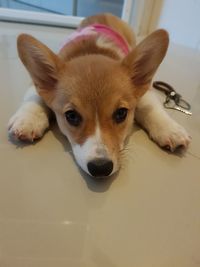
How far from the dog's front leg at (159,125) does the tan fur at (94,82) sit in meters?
0.14

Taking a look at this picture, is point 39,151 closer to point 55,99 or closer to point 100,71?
point 55,99

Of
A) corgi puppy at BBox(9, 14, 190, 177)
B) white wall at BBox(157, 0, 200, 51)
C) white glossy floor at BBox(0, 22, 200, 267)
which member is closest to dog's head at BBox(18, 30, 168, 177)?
corgi puppy at BBox(9, 14, 190, 177)

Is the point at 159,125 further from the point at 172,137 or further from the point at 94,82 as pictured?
the point at 94,82

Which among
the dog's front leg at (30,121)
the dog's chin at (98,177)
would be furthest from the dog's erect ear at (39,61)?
the dog's chin at (98,177)

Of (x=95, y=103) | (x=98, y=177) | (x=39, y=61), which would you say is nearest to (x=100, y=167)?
(x=98, y=177)

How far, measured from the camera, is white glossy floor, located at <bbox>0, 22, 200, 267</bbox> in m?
0.91

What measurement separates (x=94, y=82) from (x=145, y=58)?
27 centimetres

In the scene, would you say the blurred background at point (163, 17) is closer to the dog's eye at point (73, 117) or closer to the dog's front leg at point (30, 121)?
the dog's front leg at point (30, 121)

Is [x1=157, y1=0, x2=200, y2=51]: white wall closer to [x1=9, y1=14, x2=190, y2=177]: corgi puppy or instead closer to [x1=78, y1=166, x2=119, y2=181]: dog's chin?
[x1=9, y1=14, x2=190, y2=177]: corgi puppy

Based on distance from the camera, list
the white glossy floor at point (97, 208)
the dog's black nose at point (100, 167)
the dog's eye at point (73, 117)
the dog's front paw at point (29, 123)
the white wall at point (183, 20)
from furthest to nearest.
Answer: the white wall at point (183, 20) < the dog's front paw at point (29, 123) < the dog's eye at point (73, 117) < the dog's black nose at point (100, 167) < the white glossy floor at point (97, 208)

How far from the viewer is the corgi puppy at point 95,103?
1.12 m

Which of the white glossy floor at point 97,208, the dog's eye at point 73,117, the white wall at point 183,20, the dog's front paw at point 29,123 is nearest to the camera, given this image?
the white glossy floor at point 97,208

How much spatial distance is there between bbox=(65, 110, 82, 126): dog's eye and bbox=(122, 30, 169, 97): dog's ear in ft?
0.96

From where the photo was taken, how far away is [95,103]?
3.69ft
